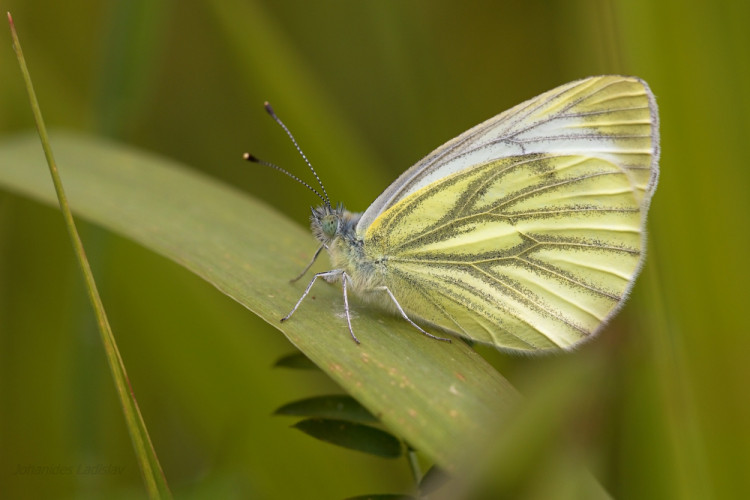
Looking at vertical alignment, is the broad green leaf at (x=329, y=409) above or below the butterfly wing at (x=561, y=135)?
below

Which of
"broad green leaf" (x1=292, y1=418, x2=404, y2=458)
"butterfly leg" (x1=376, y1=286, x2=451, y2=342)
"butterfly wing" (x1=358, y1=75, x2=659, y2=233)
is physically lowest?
"broad green leaf" (x1=292, y1=418, x2=404, y2=458)

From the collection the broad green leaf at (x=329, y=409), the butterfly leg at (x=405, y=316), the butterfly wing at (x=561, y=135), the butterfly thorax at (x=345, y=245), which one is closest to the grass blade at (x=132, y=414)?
the broad green leaf at (x=329, y=409)

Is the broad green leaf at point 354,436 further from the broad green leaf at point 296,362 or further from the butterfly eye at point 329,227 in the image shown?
the butterfly eye at point 329,227

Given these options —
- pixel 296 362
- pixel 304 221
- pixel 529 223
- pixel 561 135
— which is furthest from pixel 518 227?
pixel 304 221

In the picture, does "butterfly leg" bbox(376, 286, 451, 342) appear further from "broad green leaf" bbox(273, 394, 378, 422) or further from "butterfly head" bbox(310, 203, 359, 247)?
"broad green leaf" bbox(273, 394, 378, 422)

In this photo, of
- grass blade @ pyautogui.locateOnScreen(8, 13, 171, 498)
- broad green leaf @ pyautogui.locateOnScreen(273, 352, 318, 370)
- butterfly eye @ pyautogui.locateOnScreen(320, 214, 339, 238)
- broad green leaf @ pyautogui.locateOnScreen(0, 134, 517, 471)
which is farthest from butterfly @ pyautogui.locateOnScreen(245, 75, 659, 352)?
grass blade @ pyautogui.locateOnScreen(8, 13, 171, 498)

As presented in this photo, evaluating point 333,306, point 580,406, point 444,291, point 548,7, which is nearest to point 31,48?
point 333,306

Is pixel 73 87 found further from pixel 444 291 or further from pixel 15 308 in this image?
pixel 444 291
